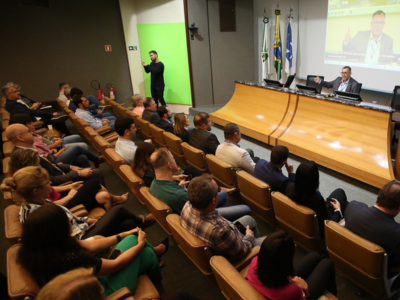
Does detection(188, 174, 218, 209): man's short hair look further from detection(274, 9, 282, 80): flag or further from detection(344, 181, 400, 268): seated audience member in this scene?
detection(274, 9, 282, 80): flag

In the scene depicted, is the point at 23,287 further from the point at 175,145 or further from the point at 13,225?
the point at 175,145

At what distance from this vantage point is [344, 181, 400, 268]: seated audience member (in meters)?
1.70

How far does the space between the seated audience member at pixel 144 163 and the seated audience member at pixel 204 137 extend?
2.92ft

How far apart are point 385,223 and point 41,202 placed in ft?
7.62

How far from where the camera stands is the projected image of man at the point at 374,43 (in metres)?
5.09

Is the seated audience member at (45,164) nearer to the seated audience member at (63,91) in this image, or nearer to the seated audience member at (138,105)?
the seated audience member at (138,105)

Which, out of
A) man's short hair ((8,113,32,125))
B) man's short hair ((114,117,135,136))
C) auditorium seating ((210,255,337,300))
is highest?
man's short hair ((8,113,32,125))

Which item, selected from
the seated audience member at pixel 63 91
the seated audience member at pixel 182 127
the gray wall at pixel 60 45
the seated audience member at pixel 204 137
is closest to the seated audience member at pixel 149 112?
the seated audience member at pixel 182 127

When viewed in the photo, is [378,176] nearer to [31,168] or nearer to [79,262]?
[79,262]

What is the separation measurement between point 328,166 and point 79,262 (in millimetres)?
3255

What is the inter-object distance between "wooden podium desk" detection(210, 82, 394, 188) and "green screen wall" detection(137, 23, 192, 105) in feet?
7.39

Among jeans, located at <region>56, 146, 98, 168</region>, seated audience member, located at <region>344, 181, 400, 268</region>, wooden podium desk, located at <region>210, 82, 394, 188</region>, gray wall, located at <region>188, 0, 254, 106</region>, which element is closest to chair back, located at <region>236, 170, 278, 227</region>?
seated audience member, located at <region>344, 181, 400, 268</region>

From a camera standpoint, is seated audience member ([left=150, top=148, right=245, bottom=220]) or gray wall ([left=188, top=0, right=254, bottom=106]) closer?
seated audience member ([left=150, top=148, right=245, bottom=220])

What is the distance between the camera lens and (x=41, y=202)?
6.29ft
